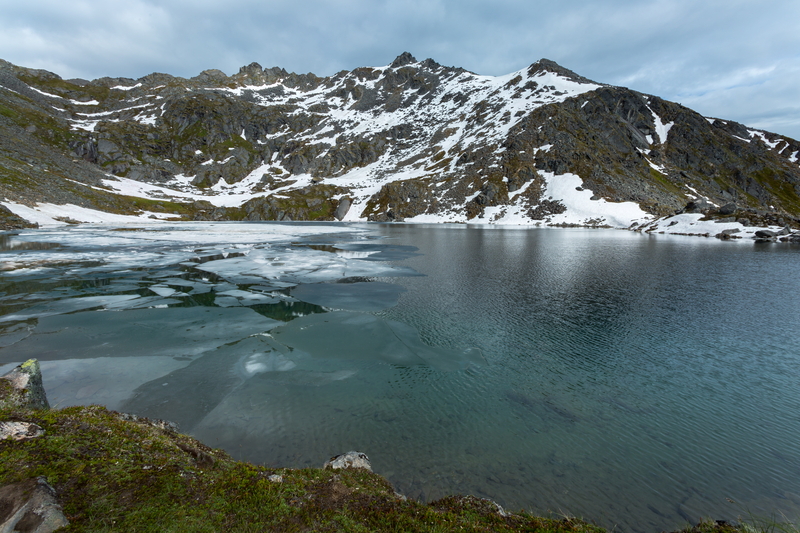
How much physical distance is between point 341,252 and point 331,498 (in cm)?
4800

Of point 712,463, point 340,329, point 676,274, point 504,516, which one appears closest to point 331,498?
point 504,516

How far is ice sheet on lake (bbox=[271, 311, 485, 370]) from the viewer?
16172 millimetres

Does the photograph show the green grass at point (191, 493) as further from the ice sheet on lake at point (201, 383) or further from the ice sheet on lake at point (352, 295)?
the ice sheet on lake at point (352, 295)

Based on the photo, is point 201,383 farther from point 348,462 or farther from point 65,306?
point 65,306

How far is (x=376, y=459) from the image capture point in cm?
968

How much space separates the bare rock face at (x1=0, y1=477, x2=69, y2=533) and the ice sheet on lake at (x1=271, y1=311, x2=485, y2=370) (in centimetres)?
1134

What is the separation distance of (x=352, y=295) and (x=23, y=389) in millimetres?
19543

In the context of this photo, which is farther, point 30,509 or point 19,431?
point 19,431

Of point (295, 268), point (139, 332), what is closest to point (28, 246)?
point (295, 268)

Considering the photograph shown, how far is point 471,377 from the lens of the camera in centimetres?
1455

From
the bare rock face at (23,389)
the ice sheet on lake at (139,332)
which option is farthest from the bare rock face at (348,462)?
the ice sheet on lake at (139,332)

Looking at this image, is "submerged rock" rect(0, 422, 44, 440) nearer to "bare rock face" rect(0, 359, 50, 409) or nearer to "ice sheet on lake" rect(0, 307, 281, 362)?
"bare rock face" rect(0, 359, 50, 409)

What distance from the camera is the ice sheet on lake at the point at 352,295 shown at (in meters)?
24.4

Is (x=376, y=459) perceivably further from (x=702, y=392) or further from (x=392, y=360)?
(x=702, y=392)
